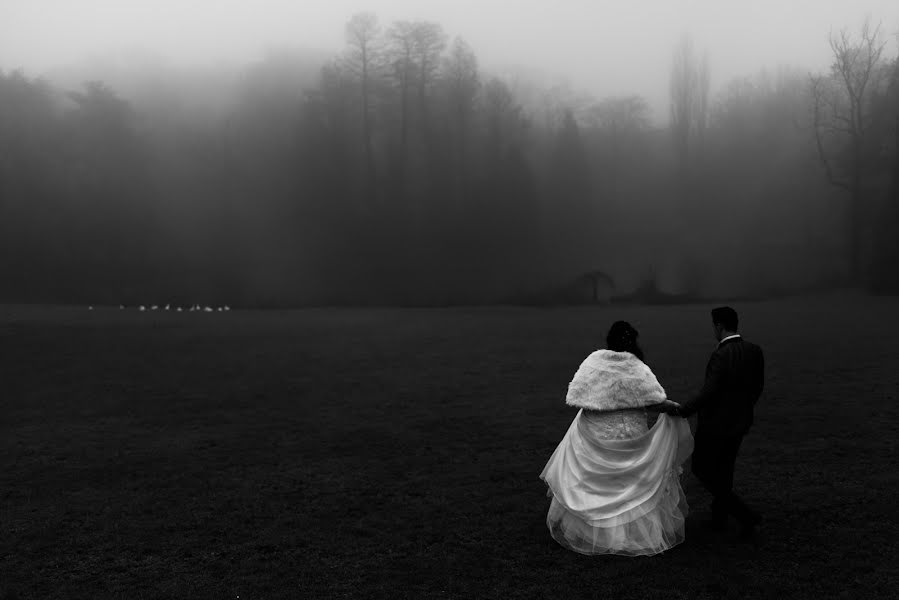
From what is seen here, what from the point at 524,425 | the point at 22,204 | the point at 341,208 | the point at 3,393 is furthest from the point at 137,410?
the point at 22,204

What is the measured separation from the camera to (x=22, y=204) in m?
45.3

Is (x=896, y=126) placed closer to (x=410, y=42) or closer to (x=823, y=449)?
(x=410, y=42)

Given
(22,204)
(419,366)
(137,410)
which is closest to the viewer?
(137,410)

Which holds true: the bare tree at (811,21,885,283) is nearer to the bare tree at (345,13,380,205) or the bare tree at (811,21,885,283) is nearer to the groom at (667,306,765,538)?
the bare tree at (345,13,380,205)

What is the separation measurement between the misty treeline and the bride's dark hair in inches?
1321

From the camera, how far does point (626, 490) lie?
18.7 feet

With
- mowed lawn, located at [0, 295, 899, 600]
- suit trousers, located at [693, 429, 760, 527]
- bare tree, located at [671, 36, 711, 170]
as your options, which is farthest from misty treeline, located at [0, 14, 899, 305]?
suit trousers, located at [693, 429, 760, 527]

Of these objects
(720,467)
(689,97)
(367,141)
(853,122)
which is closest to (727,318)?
(720,467)

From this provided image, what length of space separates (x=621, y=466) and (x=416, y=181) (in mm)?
44782

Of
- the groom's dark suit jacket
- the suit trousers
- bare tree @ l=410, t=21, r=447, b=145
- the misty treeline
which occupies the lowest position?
the suit trousers

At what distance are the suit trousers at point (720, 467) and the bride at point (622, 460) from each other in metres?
0.16

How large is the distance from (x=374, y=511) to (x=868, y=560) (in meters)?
4.66

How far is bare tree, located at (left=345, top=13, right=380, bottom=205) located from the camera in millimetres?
47625

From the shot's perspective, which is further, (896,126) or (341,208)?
(341,208)
